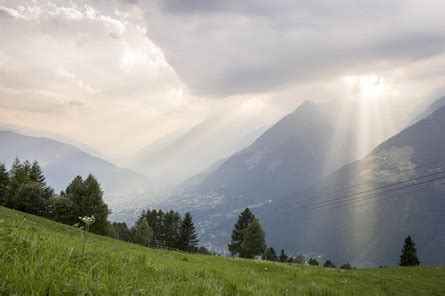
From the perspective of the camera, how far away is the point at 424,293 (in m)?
28.8

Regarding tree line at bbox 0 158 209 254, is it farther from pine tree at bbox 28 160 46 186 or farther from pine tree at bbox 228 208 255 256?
pine tree at bbox 228 208 255 256

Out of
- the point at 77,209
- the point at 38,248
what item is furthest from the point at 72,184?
the point at 38,248

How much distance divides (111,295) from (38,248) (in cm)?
215

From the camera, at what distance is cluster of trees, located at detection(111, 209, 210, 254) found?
4503 inches

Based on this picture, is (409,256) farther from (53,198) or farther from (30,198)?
(30,198)

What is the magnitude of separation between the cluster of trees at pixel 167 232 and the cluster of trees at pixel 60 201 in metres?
29.2

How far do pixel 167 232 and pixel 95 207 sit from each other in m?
47.7

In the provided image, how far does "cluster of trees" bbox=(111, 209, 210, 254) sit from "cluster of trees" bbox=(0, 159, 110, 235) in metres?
29.2

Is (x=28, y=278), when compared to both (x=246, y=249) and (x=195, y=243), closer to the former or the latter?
(x=246, y=249)

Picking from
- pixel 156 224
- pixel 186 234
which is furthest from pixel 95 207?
pixel 156 224

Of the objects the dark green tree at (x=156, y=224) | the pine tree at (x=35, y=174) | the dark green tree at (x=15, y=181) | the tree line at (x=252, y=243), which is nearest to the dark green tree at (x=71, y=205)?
the dark green tree at (x=15, y=181)

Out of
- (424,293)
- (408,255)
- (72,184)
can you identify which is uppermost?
(72,184)

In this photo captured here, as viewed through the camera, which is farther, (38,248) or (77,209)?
(77,209)

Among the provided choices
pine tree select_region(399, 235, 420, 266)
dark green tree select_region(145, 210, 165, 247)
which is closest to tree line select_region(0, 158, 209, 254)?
dark green tree select_region(145, 210, 165, 247)
